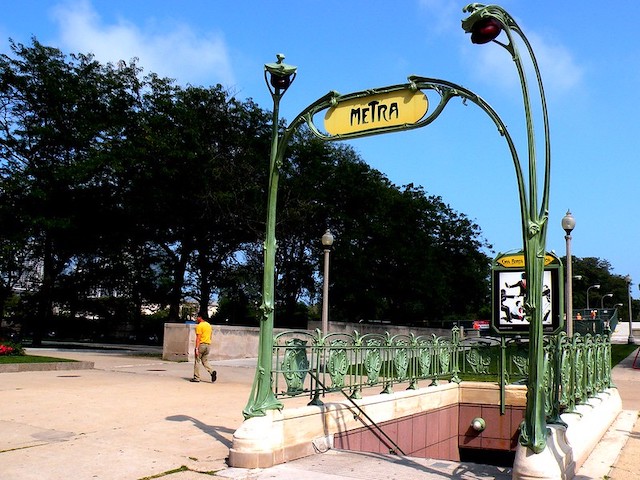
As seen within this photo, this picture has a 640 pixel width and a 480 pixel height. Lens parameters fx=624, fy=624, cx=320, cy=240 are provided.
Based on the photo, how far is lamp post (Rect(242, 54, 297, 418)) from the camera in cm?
754

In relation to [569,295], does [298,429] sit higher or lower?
lower

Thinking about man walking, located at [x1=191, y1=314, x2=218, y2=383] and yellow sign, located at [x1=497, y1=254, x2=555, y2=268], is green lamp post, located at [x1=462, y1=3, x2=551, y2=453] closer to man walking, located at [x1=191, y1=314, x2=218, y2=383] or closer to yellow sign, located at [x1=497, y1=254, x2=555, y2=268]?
yellow sign, located at [x1=497, y1=254, x2=555, y2=268]

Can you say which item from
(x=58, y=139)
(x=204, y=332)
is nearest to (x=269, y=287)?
(x=204, y=332)

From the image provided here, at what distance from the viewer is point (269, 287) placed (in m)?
8.00

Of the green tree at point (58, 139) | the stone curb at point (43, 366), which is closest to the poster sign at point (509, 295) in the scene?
the stone curb at point (43, 366)

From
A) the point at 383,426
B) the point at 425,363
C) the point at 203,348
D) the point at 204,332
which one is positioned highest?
A: the point at 204,332

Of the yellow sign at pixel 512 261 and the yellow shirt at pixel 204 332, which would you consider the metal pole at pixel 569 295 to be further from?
the yellow shirt at pixel 204 332

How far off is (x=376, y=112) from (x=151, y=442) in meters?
5.11

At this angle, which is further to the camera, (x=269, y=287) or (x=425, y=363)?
(x=425, y=363)

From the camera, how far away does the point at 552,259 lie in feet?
32.0

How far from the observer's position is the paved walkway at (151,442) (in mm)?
6793

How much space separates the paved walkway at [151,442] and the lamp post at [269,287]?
2.50 feet

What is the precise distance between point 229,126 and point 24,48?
30.8 feet

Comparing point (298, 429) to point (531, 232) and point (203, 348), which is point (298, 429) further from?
point (203, 348)
